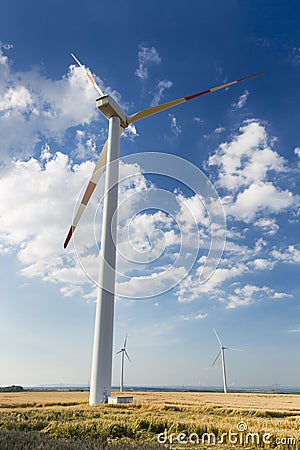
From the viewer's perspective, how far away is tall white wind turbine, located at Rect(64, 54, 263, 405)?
955 inches

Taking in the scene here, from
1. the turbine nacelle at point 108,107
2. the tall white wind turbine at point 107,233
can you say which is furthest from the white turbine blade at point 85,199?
the turbine nacelle at point 108,107

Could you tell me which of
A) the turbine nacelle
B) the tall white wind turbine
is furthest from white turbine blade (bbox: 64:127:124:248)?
the turbine nacelle

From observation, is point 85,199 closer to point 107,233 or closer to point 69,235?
point 69,235

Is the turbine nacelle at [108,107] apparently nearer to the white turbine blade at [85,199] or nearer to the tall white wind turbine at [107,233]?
the tall white wind turbine at [107,233]

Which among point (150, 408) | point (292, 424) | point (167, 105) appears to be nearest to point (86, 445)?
point (292, 424)

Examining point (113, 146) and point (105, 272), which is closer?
point (105, 272)

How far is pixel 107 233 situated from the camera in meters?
27.4

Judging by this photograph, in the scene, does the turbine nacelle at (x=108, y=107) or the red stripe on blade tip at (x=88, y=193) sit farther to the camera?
the turbine nacelle at (x=108, y=107)

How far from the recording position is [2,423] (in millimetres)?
12969

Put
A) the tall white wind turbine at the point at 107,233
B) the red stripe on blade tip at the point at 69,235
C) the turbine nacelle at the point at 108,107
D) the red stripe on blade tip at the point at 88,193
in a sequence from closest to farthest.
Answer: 1. the tall white wind turbine at the point at 107,233
2. the red stripe on blade tip at the point at 69,235
3. the red stripe on blade tip at the point at 88,193
4. the turbine nacelle at the point at 108,107

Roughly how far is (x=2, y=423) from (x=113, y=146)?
23037 millimetres

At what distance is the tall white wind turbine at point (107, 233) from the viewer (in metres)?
24.2

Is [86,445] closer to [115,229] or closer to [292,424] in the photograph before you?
[292,424]

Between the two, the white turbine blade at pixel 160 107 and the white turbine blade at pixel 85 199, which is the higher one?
the white turbine blade at pixel 160 107
